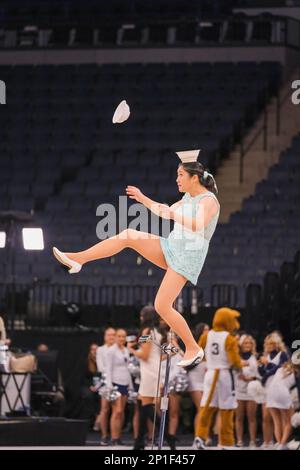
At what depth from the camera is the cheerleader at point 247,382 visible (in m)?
13.8

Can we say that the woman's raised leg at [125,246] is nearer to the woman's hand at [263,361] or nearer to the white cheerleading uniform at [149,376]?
the white cheerleading uniform at [149,376]

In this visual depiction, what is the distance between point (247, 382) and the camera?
1388 centimetres

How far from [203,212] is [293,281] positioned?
6.83 m

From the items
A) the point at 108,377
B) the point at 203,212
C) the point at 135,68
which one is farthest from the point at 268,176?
the point at 203,212

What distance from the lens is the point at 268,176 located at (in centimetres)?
2016

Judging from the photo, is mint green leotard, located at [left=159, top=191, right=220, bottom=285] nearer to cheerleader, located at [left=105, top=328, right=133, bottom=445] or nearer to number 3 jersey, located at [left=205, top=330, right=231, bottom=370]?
number 3 jersey, located at [left=205, top=330, right=231, bottom=370]

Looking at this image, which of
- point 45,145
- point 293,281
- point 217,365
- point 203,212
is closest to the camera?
point 203,212

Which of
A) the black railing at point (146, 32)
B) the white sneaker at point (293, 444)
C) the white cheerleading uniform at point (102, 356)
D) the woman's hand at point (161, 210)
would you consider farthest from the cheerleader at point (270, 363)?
the black railing at point (146, 32)

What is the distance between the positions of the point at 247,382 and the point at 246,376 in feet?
0.49

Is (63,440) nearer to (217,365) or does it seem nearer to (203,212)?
(217,365)

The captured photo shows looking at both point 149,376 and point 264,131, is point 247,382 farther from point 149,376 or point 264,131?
point 264,131

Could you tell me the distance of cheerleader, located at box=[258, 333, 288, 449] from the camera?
13.1 m

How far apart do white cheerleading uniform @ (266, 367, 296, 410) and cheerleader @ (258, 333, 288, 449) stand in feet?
0.34

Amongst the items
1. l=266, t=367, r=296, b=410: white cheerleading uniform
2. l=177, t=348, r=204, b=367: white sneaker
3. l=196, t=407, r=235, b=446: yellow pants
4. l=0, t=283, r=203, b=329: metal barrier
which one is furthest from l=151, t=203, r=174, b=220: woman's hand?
l=0, t=283, r=203, b=329: metal barrier
